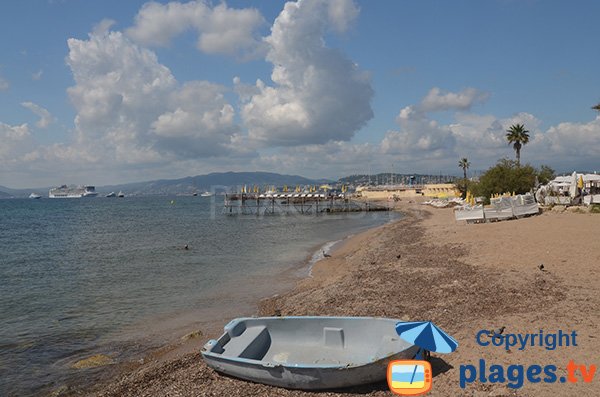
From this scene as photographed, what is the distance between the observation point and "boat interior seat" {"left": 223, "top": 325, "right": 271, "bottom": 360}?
26.8 ft

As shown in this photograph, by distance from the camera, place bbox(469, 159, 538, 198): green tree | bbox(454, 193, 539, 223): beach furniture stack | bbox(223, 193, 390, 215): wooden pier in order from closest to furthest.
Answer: bbox(454, 193, 539, 223): beach furniture stack < bbox(469, 159, 538, 198): green tree < bbox(223, 193, 390, 215): wooden pier

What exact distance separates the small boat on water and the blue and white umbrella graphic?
463mm

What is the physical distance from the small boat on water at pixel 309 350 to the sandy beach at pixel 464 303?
10.5 inches

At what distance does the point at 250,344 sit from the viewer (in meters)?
8.43

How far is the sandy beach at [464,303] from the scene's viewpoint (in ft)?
23.3

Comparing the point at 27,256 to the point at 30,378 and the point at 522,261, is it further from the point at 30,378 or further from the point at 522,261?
the point at 522,261

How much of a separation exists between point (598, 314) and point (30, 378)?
13381mm

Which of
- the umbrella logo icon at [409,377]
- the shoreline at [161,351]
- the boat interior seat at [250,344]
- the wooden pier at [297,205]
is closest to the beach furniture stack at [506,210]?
the shoreline at [161,351]

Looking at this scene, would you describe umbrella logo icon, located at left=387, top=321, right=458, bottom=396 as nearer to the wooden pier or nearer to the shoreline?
the shoreline

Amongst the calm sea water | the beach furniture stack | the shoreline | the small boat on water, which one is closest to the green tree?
the beach furniture stack

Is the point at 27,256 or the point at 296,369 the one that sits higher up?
the point at 296,369

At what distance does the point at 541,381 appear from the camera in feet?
20.8

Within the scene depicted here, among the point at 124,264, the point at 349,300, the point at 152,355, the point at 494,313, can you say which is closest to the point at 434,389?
the point at 494,313

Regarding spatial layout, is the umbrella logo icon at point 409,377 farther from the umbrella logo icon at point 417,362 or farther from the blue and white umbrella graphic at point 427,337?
the blue and white umbrella graphic at point 427,337
